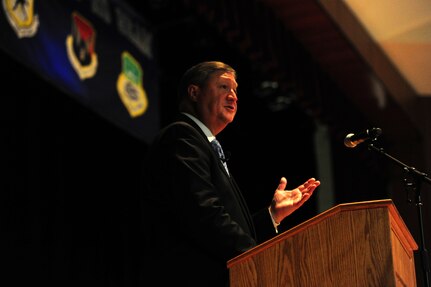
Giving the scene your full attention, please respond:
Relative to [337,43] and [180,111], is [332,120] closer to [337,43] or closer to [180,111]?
[337,43]

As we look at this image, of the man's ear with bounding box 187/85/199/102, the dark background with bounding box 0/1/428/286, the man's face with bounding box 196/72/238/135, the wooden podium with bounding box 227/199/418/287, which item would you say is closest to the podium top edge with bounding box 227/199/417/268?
the wooden podium with bounding box 227/199/418/287

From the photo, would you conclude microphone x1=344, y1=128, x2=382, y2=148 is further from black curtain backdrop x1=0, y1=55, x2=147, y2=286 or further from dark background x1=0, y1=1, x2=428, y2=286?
black curtain backdrop x1=0, y1=55, x2=147, y2=286

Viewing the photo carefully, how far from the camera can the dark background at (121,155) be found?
584cm

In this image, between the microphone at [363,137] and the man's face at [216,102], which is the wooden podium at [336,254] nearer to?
the microphone at [363,137]

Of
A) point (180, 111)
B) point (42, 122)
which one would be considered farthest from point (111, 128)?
point (180, 111)

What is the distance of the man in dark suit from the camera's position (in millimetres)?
2504

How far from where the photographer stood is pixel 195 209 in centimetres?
251

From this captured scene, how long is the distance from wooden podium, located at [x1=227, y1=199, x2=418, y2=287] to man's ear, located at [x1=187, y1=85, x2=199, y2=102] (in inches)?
30.2

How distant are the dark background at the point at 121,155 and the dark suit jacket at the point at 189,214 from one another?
9.67 ft

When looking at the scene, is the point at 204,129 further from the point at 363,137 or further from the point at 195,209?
the point at 363,137

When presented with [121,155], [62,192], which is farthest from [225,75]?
[121,155]

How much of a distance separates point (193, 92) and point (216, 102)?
0.10 m

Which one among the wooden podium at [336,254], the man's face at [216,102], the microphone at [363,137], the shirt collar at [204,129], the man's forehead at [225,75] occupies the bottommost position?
the wooden podium at [336,254]

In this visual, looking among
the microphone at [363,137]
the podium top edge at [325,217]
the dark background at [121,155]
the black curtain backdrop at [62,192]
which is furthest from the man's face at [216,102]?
the black curtain backdrop at [62,192]
